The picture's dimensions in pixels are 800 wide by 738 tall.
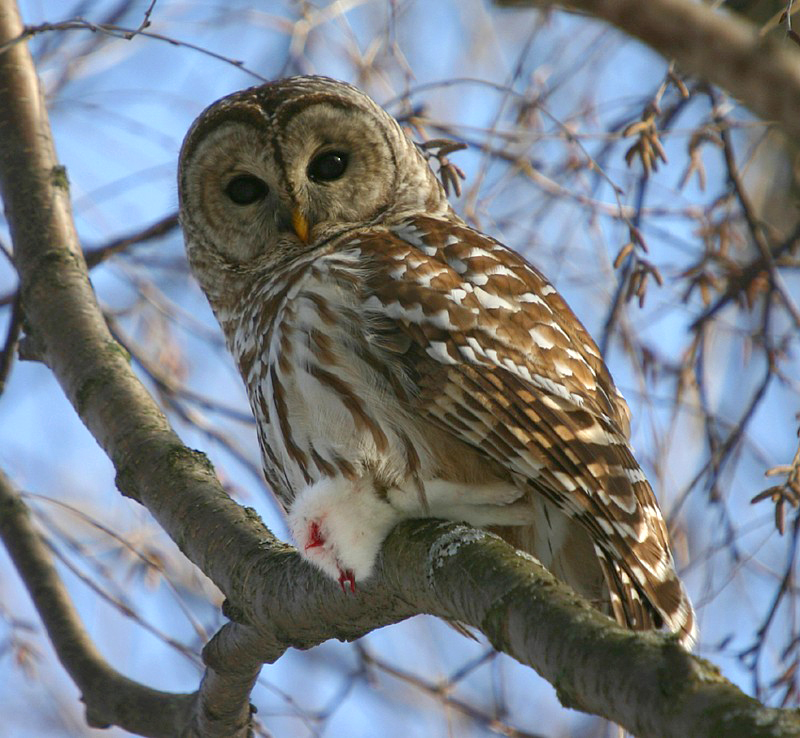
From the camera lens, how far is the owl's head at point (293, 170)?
3.52 metres

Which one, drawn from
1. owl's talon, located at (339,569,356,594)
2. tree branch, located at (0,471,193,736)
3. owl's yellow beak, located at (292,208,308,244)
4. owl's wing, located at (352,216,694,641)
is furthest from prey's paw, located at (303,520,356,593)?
owl's yellow beak, located at (292,208,308,244)

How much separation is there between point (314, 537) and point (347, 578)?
21cm

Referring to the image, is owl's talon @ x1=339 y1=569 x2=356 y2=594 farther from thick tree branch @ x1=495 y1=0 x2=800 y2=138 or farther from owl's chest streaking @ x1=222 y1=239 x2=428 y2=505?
thick tree branch @ x1=495 y1=0 x2=800 y2=138

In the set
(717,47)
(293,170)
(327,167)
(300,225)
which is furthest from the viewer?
(327,167)

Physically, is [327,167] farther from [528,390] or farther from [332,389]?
[528,390]

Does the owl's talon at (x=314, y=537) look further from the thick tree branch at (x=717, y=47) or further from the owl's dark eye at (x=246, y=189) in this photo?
the thick tree branch at (x=717, y=47)

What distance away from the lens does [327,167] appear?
3.62 metres

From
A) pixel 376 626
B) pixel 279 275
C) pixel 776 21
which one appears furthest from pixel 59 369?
pixel 776 21

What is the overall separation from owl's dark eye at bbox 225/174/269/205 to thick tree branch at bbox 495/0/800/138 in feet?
9.31

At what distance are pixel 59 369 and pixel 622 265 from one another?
1.69 meters

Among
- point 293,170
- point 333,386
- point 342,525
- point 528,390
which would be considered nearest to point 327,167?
point 293,170

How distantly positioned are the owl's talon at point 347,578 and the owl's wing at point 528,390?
0.47 m

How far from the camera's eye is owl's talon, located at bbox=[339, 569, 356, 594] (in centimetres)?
233

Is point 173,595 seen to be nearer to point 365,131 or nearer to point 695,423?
point 365,131
